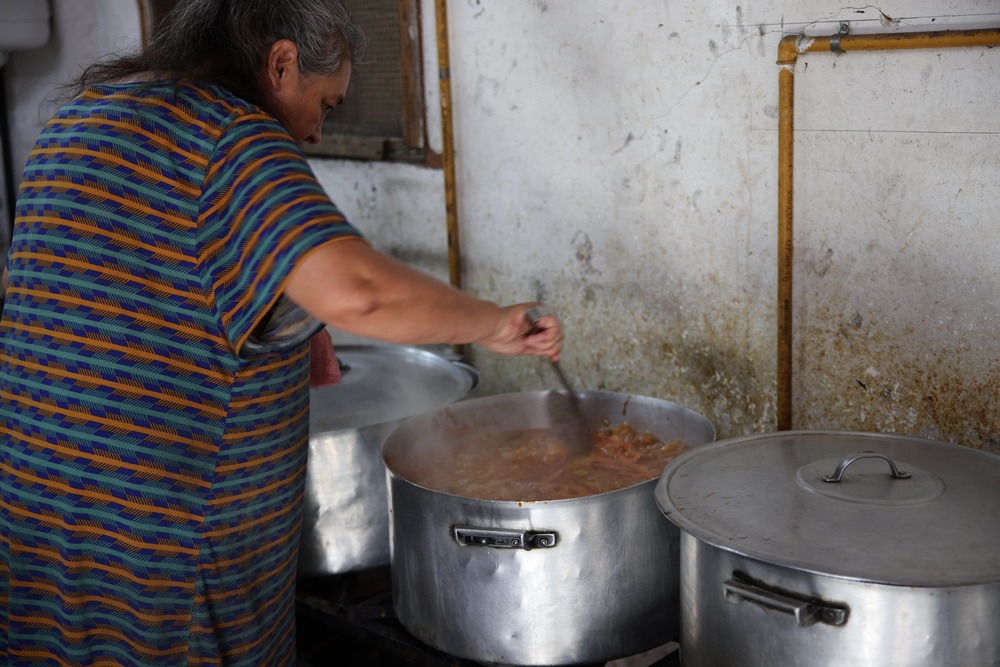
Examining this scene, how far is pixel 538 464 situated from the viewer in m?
2.44

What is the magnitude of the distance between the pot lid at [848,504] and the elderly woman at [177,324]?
17.7 inches

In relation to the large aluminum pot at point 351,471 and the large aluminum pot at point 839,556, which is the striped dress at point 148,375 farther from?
the large aluminum pot at point 839,556

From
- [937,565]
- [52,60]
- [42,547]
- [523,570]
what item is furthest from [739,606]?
[52,60]

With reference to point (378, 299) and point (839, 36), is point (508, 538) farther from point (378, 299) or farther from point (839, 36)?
point (839, 36)

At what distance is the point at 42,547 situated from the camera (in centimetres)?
188

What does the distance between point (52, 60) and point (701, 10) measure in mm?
4001

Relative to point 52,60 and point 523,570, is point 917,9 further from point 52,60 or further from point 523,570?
point 52,60

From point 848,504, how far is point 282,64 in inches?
50.8

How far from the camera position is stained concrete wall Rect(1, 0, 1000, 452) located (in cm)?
215

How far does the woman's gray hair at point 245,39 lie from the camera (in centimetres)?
180

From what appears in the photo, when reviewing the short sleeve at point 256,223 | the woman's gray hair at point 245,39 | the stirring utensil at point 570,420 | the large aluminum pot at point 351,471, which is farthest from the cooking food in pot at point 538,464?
the woman's gray hair at point 245,39

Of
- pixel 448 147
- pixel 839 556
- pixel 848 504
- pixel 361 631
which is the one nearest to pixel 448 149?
pixel 448 147

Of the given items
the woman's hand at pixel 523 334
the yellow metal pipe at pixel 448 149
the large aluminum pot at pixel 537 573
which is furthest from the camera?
the yellow metal pipe at pixel 448 149

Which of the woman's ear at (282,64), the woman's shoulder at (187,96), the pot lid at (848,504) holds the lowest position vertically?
the pot lid at (848,504)
